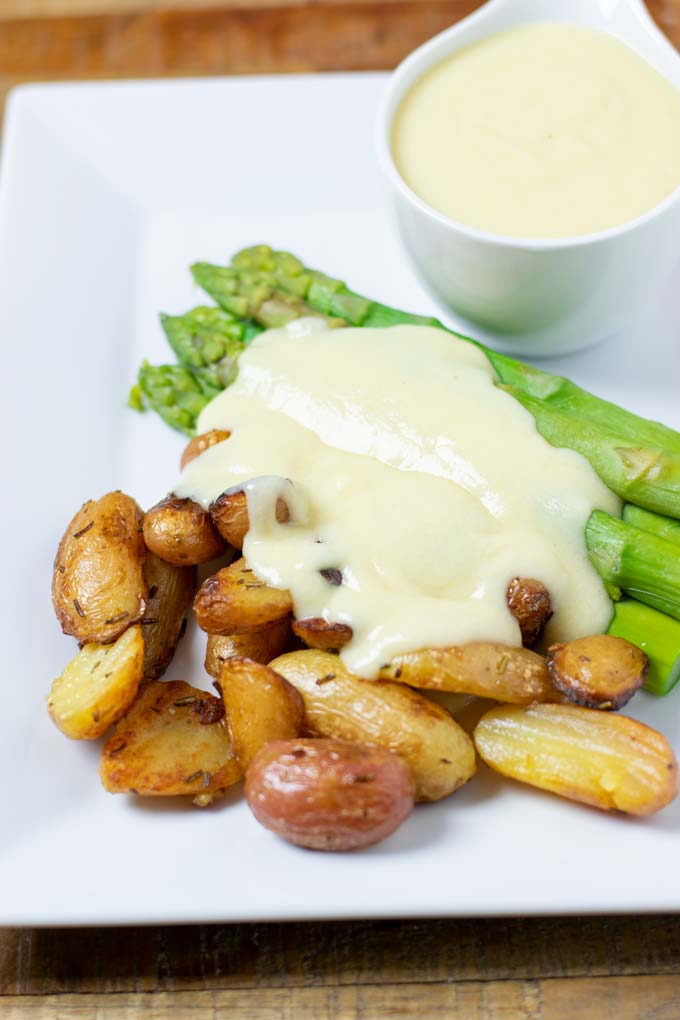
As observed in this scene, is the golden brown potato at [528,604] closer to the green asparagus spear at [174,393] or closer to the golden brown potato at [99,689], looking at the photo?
the golden brown potato at [99,689]

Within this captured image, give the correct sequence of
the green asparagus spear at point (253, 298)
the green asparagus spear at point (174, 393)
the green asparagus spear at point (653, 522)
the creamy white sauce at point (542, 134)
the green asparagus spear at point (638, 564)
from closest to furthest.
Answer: the green asparagus spear at point (638, 564), the green asparagus spear at point (653, 522), the creamy white sauce at point (542, 134), the green asparagus spear at point (174, 393), the green asparagus spear at point (253, 298)

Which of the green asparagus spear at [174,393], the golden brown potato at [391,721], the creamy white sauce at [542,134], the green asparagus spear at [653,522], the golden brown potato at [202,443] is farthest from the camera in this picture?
the green asparagus spear at [174,393]

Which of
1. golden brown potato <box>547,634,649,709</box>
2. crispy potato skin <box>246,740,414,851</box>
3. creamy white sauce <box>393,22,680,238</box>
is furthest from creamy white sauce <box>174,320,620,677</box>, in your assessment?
creamy white sauce <box>393,22,680,238</box>

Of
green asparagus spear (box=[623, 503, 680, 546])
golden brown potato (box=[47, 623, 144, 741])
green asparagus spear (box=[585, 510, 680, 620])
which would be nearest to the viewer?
golden brown potato (box=[47, 623, 144, 741])

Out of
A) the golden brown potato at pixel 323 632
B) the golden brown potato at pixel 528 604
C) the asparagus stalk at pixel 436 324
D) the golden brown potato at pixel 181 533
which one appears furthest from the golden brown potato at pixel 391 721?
the asparagus stalk at pixel 436 324

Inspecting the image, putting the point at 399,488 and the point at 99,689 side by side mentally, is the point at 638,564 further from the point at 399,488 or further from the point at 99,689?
the point at 99,689

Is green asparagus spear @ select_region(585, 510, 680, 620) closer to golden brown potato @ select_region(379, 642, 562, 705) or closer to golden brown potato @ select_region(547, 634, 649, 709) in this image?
golden brown potato @ select_region(547, 634, 649, 709)

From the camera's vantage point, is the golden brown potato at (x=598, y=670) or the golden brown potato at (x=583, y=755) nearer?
the golden brown potato at (x=583, y=755)
